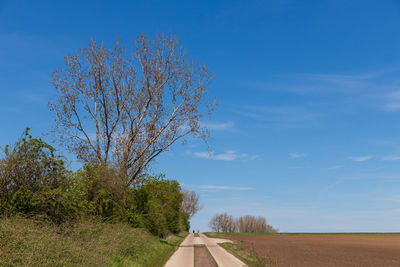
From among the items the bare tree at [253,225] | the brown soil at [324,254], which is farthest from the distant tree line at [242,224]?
the brown soil at [324,254]

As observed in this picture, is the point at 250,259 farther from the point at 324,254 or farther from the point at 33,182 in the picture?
the point at 33,182

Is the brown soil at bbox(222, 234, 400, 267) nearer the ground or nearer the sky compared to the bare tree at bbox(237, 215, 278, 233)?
nearer the ground

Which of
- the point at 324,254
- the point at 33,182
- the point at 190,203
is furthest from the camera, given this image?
the point at 190,203

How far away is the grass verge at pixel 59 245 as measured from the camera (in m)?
10.8

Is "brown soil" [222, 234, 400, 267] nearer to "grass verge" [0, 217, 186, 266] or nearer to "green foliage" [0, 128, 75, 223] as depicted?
"grass verge" [0, 217, 186, 266]

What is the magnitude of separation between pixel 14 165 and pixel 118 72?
52.5ft

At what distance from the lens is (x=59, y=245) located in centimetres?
1262

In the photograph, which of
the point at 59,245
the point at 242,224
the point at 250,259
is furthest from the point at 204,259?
the point at 242,224

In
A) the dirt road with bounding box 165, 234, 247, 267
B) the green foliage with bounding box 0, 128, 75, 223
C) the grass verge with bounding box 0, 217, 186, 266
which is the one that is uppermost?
the green foliage with bounding box 0, 128, 75, 223

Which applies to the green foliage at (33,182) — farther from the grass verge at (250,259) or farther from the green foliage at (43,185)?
the grass verge at (250,259)

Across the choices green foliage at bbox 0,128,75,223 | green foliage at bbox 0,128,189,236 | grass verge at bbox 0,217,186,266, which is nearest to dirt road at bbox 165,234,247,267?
grass verge at bbox 0,217,186,266

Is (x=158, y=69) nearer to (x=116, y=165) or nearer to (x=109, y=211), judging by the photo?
(x=116, y=165)

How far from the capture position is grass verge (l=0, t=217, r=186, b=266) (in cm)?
1082

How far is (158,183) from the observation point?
36.9 metres
